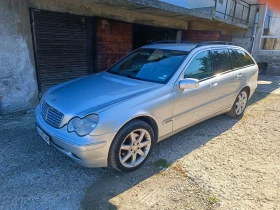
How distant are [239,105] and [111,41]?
396 cm

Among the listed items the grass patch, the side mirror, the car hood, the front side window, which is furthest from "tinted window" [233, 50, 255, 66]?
the front side window

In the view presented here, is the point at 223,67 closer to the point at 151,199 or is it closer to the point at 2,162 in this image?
the point at 151,199

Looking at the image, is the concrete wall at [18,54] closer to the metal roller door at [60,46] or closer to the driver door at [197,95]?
the metal roller door at [60,46]

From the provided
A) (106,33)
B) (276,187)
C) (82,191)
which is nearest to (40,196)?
(82,191)

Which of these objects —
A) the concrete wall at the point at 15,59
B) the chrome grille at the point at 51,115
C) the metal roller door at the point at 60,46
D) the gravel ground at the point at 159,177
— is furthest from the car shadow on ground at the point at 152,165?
the metal roller door at the point at 60,46

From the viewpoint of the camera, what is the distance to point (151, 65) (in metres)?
3.63

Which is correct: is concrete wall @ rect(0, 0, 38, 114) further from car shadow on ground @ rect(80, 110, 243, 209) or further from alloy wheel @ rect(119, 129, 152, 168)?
alloy wheel @ rect(119, 129, 152, 168)

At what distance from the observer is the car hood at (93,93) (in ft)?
8.64

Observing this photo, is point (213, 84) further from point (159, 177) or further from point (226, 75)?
point (159, 177)

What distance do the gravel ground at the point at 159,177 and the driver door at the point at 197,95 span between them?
19.0 inches

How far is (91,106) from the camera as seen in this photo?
103 inches

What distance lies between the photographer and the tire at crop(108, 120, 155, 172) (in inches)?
104

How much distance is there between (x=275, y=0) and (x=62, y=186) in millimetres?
14791

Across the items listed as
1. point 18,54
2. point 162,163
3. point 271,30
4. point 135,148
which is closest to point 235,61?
point 162,163
